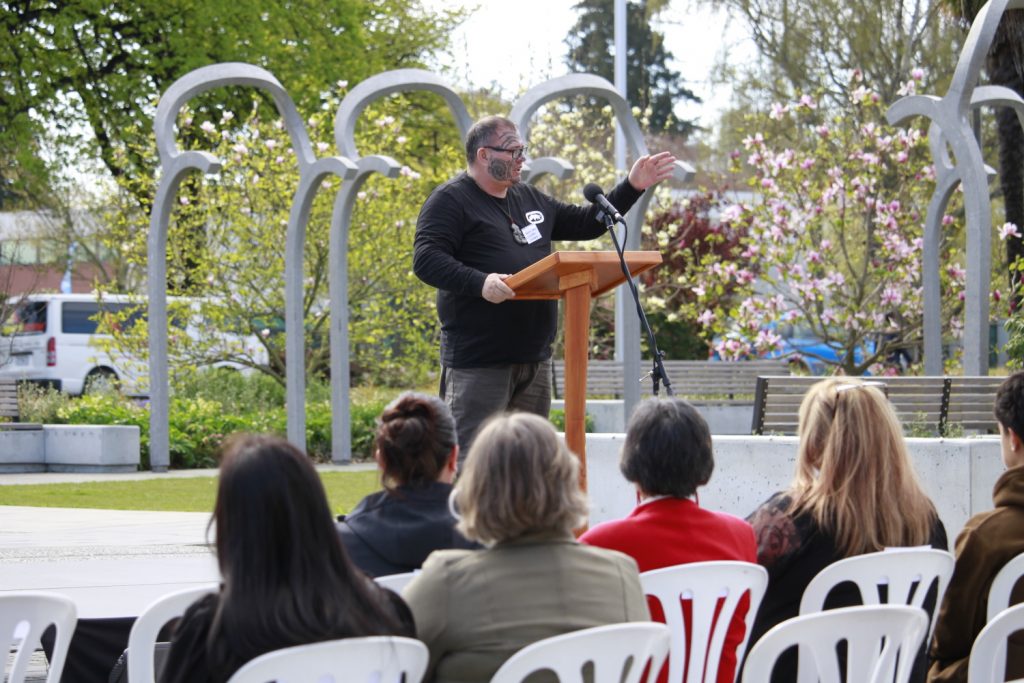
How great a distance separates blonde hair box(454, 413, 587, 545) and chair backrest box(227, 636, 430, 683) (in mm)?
437

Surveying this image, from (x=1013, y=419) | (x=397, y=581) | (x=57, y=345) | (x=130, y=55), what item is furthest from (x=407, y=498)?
(x=130, y=55)

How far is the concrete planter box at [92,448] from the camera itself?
13.5 m

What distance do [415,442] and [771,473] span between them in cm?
461

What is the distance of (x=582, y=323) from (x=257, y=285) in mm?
14158

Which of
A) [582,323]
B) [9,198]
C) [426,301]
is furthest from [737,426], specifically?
[9,198]

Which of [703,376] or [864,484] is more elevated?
[864,484]

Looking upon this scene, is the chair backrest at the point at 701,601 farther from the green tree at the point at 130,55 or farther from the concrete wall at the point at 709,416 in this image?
the green tree at the point at 130,55

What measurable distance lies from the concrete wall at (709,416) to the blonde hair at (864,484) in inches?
452

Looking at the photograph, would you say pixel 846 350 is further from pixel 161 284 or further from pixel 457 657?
pixel 457 657

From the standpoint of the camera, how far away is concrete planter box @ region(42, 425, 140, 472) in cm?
1354

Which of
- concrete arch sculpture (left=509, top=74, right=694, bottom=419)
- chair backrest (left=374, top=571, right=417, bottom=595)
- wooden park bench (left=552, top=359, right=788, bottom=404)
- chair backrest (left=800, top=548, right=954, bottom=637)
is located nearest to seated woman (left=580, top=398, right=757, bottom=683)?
chair backrest (left=800, top=548, right=954, bottom=637)

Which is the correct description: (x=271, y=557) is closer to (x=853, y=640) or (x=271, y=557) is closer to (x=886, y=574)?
(x=853, y=640)

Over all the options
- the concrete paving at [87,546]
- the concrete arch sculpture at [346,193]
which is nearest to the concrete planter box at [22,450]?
the concrete arch sculpture at [346,193]

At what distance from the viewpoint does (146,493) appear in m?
11.4
